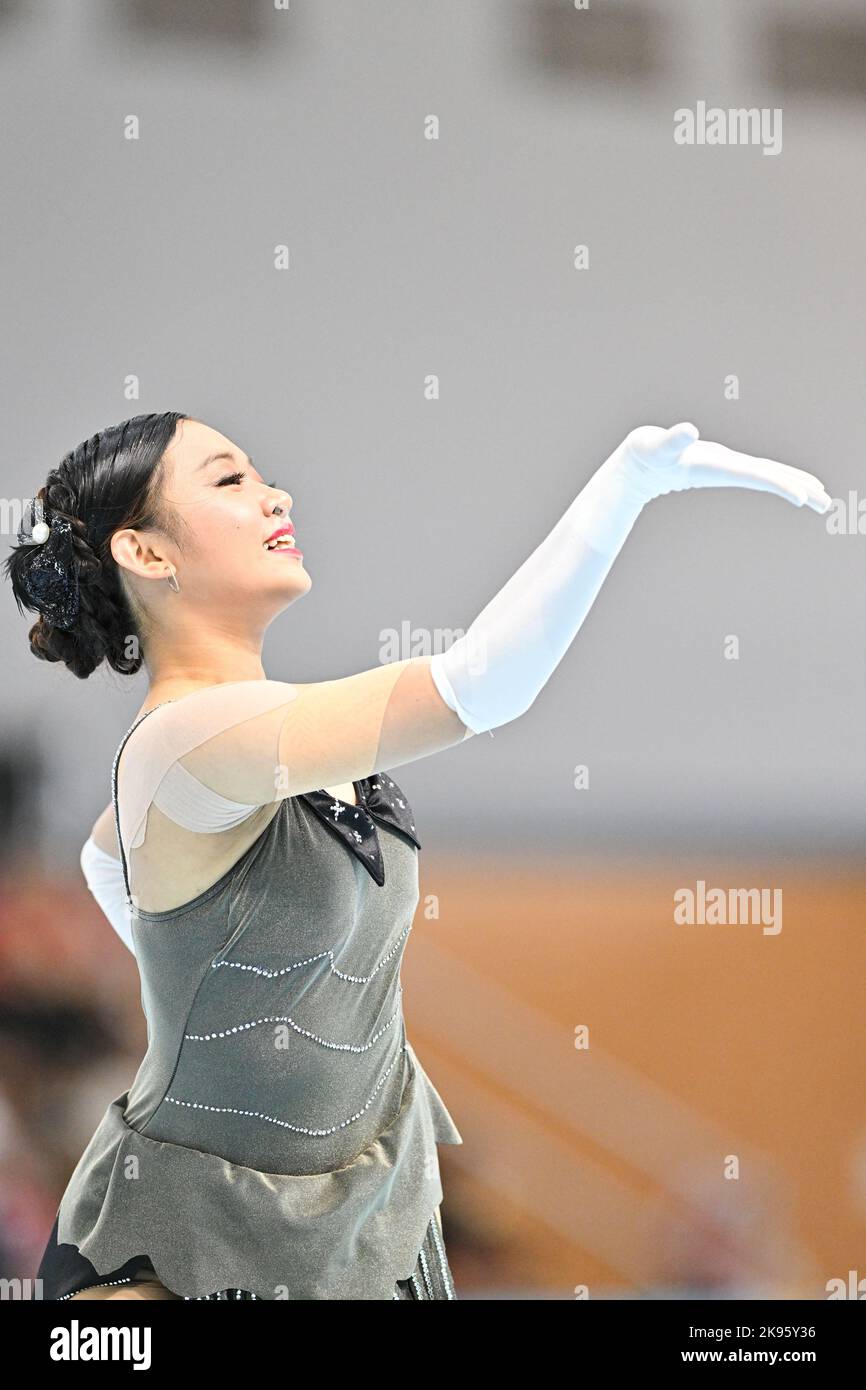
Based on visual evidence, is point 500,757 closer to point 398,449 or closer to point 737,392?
point 398,449

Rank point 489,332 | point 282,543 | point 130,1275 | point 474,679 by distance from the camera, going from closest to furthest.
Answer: point 474,679 → point 130,1275 → point 282,543 → point 489,332

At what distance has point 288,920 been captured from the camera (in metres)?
1.28

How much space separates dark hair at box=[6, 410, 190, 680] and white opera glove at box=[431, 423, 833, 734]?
409mm

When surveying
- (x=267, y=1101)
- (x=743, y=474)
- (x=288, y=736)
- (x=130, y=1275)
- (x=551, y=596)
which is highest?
(x=743, y=474)

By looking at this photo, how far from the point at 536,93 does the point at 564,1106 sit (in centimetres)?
208

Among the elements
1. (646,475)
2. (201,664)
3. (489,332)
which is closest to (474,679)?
(646,475)

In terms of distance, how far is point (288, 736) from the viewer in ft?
3.69

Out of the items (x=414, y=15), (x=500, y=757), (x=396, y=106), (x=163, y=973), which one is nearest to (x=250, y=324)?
(x=396, y=106)

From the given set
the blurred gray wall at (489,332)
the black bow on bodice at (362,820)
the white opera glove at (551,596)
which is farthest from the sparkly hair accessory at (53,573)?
the blurred gray wall at (489,332)

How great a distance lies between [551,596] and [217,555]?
0.41m

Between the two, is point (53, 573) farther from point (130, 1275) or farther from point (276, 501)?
point (130, 1275)

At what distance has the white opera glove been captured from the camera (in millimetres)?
1092

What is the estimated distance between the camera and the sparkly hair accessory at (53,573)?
1415 mm
